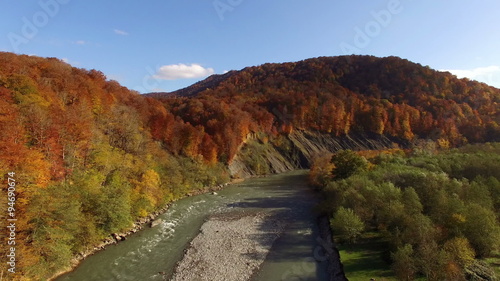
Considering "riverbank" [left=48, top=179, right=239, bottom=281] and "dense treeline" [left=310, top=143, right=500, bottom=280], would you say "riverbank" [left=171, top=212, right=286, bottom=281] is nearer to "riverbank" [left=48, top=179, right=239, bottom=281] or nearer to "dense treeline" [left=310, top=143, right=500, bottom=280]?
"riverbank" [left=48, top=179, right=239, bottom=281]

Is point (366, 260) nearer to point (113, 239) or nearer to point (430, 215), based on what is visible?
point (430, 215)

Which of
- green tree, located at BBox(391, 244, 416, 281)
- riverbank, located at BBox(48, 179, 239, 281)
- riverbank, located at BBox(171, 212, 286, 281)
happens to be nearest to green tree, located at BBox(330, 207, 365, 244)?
green tree, located at BBox(391, 244, 416, 281)

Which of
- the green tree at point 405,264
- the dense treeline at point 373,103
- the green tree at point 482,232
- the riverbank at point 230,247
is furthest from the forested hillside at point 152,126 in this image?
the green tree at point 482,232

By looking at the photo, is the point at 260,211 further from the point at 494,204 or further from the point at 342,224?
the point at 494,204

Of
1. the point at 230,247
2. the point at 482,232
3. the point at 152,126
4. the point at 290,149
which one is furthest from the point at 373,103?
the point at 230,247

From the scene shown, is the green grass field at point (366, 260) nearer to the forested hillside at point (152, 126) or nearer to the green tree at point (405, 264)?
the green tree at point (405, 264)
